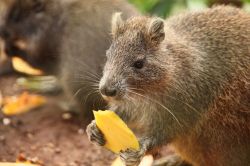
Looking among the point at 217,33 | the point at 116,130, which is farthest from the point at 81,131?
the point at 217,33

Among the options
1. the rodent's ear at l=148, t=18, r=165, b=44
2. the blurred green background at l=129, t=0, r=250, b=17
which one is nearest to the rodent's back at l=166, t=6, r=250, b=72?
the rodent's ear at l=148, t=18, r=165, b=44

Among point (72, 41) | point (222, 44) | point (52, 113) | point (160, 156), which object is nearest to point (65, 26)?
point (72, 41)

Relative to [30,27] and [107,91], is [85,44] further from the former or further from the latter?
[107,91]

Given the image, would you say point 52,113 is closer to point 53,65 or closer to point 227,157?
point 53,65

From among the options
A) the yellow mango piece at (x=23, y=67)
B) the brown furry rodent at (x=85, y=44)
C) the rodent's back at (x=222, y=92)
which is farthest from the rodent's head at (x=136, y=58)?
the yellow mango piece at (x=23, y=67)

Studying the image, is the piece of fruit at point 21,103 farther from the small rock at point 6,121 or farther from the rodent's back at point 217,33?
the rodent's back at point 217,33
